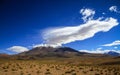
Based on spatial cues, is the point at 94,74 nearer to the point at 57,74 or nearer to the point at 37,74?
the point at 57,74

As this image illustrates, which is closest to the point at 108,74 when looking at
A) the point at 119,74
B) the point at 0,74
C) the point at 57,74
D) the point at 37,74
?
the point at 119,74

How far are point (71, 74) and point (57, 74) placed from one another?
1646 mm

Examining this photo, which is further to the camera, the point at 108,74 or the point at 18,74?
the point at 108,74

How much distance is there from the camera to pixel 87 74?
80.4 feet

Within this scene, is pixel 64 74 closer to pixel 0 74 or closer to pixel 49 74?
pixel 49 74

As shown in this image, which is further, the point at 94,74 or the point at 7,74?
the point at 94,74

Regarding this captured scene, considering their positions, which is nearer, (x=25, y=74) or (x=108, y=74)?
(x=25, y=74)

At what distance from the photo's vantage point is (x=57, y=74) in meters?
23.6

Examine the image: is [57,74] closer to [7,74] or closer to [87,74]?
[87,74]

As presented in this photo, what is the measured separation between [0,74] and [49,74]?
551 cm

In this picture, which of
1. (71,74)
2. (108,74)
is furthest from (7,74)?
(108,74)

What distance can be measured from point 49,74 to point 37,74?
141 centimetres

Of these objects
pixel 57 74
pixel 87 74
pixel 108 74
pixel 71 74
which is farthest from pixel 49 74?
pixel 108 74

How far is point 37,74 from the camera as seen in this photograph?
2331 cm
